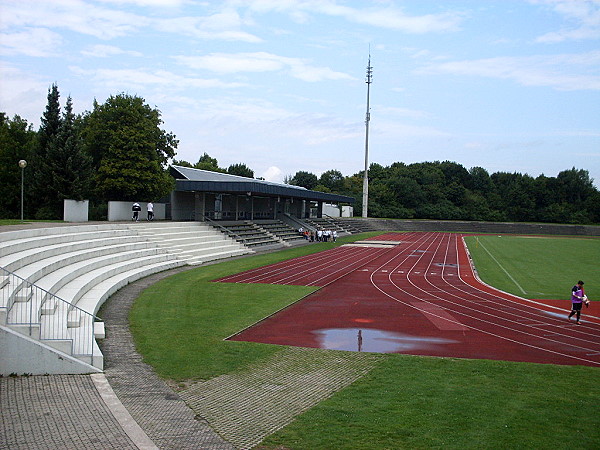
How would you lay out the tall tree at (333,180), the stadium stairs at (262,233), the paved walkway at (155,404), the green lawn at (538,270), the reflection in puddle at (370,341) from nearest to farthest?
the paved walkway at (155,404), the reflection in puddle at (370,341), the green lawn at (538,270), the stadium stairs at (262,233), the tall tree at (333,180)

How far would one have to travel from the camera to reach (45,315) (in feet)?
38.8

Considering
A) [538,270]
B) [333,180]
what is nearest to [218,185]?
[538,270]

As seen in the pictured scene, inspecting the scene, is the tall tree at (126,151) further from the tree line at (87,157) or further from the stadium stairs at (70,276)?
A: the stadium stairs at (70,276)

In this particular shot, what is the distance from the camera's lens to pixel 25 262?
1550 centimetres

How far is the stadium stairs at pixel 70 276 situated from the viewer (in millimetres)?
9805

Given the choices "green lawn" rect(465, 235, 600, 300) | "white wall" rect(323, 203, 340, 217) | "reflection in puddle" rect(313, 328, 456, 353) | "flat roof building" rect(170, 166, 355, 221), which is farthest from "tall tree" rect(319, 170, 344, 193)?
"reflection in puddle" rect(313, 328, 456, 353)

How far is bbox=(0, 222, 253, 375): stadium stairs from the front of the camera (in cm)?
980

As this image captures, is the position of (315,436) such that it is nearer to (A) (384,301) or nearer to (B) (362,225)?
(A) (384,301)

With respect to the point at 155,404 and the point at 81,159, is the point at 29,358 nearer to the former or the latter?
the point at 155,404

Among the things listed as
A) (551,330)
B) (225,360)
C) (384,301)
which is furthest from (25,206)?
(551,330)

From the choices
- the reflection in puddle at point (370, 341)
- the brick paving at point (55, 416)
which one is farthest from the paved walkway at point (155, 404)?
the reflection in puddle at point (370, 341)

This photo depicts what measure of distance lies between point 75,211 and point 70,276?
612 inches

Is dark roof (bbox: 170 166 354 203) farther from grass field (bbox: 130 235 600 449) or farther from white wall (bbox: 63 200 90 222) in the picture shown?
grass field (bbox: 130 235 600 449)

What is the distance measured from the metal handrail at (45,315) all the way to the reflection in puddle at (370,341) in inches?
210
